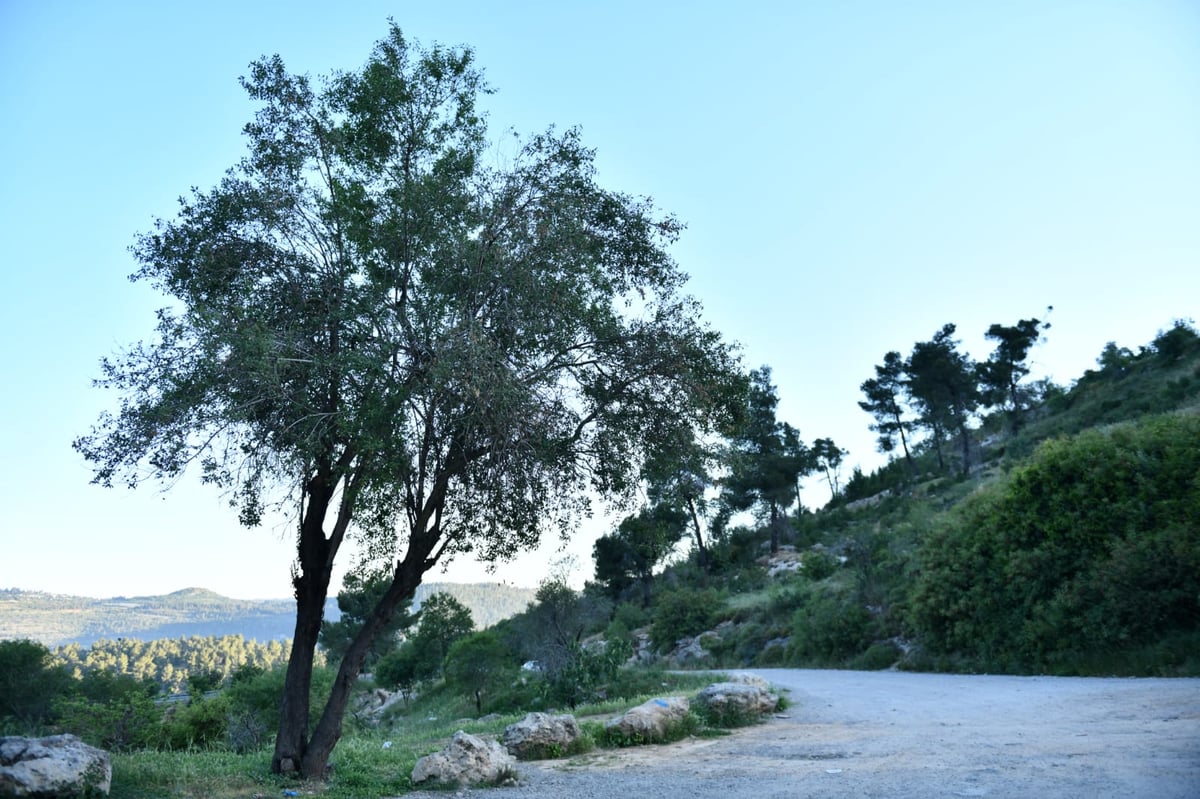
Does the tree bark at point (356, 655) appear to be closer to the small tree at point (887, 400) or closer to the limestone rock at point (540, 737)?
the limestone rock at point (540, 737)

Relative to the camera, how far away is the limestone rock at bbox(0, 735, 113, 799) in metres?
6.52

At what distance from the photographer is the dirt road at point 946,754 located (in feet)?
20.8

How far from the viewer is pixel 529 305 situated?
912 centimetres

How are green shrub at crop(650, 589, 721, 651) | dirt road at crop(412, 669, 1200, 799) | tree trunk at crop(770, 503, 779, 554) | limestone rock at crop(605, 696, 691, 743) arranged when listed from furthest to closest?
tree trunk at crop(770, 503, 779, 554) < green shrub at crop(650, 589, 721, 651) < limestone rock at crop(605, 696, 691, 743) < dirt road at crop(412, 669, 1200, 799)

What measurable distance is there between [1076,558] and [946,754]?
9.87 metres

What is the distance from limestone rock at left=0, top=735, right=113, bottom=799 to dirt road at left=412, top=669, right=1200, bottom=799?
12.4 ft

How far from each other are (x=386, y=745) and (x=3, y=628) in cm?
15970

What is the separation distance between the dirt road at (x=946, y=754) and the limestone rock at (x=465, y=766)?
38 centimetres

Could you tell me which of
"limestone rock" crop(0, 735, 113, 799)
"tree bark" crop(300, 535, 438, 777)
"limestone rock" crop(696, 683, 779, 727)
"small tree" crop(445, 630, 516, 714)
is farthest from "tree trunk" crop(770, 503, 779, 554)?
"limestone rock" crop(0, 735, 113, 799)

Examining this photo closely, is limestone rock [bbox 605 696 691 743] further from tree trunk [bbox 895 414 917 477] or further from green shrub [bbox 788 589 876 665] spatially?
tree trunk [bbox 895 414 917 477]

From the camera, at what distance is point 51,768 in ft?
22.1

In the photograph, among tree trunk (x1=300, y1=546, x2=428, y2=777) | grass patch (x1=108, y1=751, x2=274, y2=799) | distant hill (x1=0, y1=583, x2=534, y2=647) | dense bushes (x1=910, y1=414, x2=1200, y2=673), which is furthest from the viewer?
distant hill (x1=0, y1=583, x2=534, y2=647)

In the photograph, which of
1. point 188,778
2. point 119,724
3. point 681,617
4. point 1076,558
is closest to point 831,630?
point 1076,558

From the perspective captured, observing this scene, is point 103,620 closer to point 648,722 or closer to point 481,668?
point 481,668
